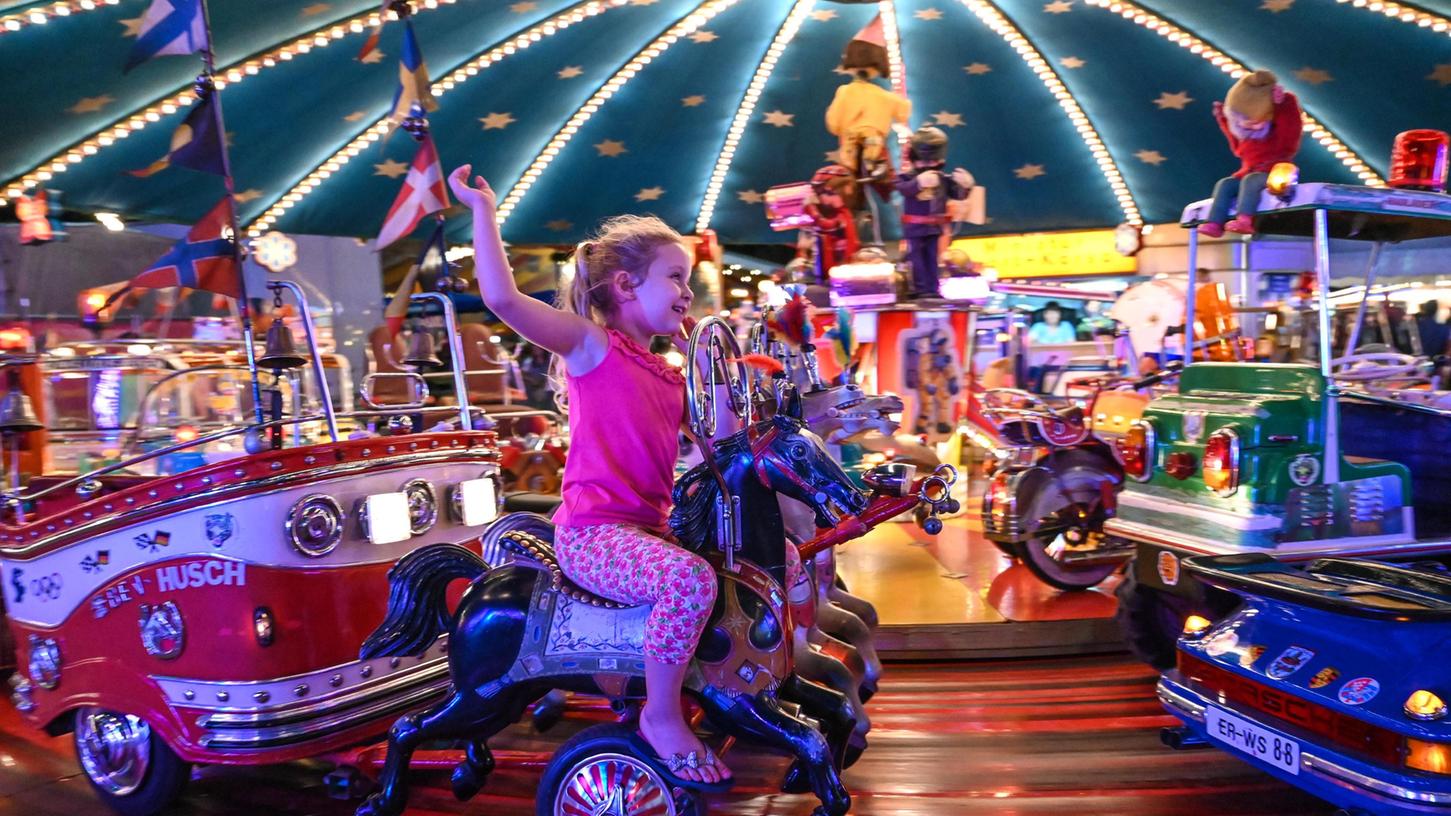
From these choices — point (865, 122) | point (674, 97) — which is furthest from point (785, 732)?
point (674, 97)

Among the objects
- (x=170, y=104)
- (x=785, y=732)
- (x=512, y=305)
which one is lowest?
(x=785, y=732)

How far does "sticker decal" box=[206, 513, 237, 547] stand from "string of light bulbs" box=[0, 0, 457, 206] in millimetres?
6173

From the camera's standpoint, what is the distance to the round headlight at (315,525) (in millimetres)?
2848

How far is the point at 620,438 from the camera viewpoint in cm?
227

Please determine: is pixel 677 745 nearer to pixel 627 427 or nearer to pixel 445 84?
pixel 627 427

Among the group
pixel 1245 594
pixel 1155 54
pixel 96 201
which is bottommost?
pixel 1245 594

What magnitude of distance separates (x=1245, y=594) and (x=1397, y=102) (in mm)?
8525

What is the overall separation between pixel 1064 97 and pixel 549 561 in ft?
31.3

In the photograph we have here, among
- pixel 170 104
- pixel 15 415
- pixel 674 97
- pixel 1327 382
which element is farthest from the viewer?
pixel 674 97

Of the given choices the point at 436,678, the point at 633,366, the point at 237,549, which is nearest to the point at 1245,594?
the point at 633,366

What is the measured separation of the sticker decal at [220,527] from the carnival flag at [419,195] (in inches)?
69.4

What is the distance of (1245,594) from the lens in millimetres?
2855

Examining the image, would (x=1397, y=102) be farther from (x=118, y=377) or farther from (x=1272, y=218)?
(x=118, y=377)

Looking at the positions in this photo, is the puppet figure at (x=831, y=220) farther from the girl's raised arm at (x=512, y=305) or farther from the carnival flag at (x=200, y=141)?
the girl's raised arm at (x=512, y=305)
